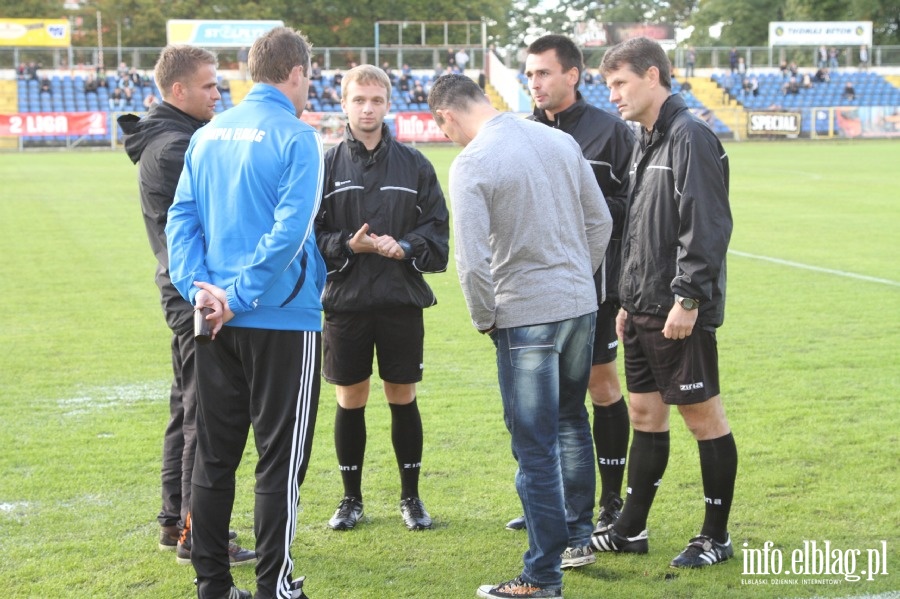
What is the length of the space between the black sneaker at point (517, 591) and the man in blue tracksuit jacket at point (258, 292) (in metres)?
0.72

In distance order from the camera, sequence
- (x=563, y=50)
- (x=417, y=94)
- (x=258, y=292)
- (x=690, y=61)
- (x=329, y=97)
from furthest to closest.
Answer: (x=690, y=61) < (x=417, y=94) < (x=329, y=97) < (x=563, y=50) < (x=258, y=292)

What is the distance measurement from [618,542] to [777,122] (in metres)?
42.7

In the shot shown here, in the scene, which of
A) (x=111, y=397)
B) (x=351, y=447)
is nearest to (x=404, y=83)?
(x=111, y=397)

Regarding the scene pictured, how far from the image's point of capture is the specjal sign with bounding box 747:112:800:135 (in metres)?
44.1

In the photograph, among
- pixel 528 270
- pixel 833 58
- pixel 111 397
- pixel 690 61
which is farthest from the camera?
pixel 833 58

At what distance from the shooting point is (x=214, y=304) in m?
3.61

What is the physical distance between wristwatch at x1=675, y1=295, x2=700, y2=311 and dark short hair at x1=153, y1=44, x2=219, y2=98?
218cm

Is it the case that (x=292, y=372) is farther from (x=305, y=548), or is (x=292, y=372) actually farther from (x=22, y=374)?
(x=22, y=374)

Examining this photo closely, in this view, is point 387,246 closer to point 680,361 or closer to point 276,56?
point 276,56

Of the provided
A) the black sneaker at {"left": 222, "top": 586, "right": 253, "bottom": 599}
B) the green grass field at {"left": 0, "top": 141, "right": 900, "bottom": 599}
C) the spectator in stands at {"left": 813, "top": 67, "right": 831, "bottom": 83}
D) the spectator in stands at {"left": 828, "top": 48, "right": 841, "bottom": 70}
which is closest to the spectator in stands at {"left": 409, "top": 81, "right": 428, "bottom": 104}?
the spectator in stands at {"left": 813, "top": 67, "right": 831, "bottom": 83}

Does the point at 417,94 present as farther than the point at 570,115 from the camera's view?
Yes

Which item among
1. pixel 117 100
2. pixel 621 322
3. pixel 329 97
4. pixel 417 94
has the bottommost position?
pixel 621 322

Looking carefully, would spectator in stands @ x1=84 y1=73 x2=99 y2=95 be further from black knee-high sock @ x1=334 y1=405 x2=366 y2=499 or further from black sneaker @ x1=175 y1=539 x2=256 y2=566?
black sneaker @ x1=175 y1=539 x2=256 y2=566

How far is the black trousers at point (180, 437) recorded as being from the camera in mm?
4285
